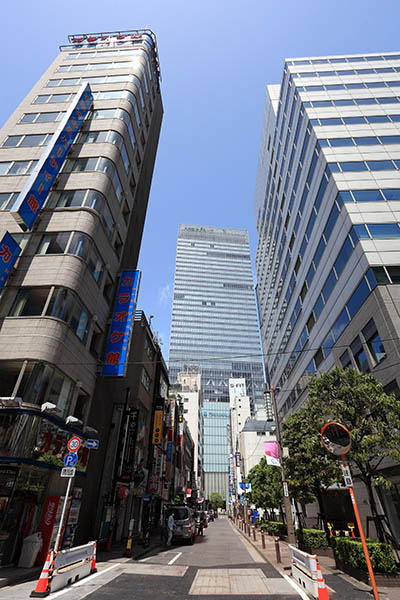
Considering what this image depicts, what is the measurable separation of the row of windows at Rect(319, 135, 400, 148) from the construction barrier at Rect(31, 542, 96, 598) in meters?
32.6

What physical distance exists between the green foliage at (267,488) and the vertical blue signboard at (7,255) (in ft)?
104

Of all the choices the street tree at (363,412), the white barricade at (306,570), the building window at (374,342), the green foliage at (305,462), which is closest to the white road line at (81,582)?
the white barricade at (306,570)

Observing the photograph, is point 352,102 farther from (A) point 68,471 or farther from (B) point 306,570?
(A) point 68,471

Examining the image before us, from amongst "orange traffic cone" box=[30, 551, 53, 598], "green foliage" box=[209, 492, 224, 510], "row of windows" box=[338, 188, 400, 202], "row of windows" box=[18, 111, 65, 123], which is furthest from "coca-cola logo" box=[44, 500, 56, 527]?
"green foliage" box=[209, 492, 224, 510]

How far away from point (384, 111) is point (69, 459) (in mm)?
38563

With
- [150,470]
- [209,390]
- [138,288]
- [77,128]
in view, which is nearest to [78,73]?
[77,128]

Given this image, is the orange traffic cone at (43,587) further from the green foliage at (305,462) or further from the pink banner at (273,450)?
the pink banner at (273,450)

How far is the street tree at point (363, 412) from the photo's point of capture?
1191 cm

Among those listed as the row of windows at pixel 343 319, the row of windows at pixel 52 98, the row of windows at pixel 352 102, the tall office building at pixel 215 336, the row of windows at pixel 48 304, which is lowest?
the row of windows at pixel 48 304

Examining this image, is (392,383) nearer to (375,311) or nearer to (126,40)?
(375,311)

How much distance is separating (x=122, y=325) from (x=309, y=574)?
1584 cm

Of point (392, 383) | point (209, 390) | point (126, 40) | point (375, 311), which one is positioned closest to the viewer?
point (392, 383)

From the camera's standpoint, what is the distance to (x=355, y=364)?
2225cm

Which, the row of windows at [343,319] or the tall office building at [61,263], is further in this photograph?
the row of windows at [343,319]
